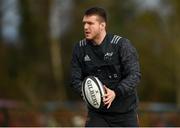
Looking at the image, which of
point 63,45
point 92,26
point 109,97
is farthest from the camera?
point 63,45

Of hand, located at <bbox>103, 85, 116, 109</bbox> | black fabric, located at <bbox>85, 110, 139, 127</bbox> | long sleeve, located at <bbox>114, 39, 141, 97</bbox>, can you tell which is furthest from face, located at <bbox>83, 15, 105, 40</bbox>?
black fabric, located at <bbox>85, 110, 139, 127</bbox>

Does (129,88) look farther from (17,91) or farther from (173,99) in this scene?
(173,99)

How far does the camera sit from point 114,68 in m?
8.33

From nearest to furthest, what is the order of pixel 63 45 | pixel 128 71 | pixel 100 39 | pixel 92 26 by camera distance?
1. pixel 128 71
2. pixel 92 26
3. pixel 100 39
4. pixel 63 45

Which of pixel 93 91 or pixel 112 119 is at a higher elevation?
pixel 93 91

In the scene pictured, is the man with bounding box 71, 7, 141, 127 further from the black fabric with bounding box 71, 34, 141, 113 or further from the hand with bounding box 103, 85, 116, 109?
the hand with bounding box 103, 85, 116, 109

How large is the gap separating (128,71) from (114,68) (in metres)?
0.19

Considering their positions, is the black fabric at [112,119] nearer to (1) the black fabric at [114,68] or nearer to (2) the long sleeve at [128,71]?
(1) the black fabric at [114,68]

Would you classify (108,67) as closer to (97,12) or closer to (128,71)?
(128,71)

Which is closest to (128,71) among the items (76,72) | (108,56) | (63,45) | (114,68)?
(114,68)

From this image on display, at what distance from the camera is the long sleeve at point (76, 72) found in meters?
8.41

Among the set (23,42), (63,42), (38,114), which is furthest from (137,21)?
(38,114)

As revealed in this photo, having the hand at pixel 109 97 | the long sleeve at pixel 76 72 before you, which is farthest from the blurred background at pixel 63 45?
the hand at pixel 109 97

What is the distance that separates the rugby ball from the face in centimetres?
53
